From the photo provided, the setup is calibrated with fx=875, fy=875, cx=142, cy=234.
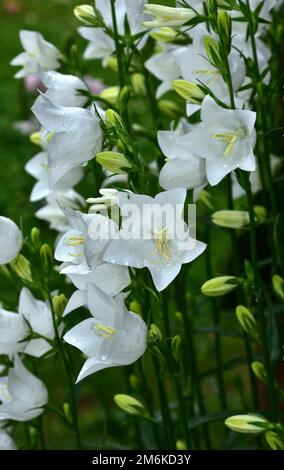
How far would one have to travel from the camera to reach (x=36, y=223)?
476cm

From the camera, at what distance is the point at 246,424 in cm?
164

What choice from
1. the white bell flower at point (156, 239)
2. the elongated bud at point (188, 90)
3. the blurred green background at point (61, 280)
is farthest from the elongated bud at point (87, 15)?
the white bell flower at point (156, 239)

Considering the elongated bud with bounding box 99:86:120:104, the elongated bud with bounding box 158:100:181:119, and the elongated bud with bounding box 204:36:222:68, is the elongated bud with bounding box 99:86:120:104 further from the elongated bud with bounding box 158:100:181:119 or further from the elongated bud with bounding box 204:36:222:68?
the elongated bud with bounding box 204:36:222:68

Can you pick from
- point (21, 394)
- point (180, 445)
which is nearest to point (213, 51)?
point (21, 394)

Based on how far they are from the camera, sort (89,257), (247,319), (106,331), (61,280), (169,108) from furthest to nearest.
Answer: (61,280)
(169,108)
(247,319)
(106,331)
(89,257)

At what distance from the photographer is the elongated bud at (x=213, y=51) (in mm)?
1654

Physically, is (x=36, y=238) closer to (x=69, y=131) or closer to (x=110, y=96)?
(x=69, y=131)

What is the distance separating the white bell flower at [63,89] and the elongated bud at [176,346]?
25.1 inches

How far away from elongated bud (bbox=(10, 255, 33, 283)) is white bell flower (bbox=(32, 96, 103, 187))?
0.28m

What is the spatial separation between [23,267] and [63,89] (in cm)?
43

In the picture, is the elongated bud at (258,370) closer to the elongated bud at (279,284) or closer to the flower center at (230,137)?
the elongated bud at (279,284)

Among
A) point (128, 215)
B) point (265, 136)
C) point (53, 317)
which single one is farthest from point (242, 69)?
point (53, 317)

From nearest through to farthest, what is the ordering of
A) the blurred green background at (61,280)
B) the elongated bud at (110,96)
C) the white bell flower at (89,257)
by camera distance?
the white bell flower at (89,257) → the elongated bud at (110,96) → the blurred green background at (61,280)
